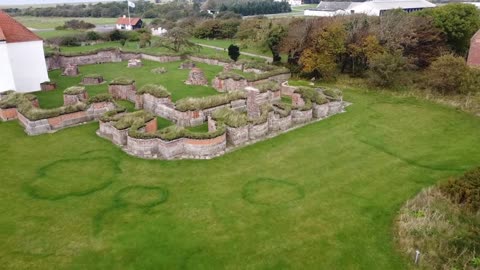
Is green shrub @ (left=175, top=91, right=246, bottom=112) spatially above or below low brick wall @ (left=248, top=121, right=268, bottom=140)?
above

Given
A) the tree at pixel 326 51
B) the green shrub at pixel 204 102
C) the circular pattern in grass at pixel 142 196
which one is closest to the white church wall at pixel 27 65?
the green shrub at pixel 204 102

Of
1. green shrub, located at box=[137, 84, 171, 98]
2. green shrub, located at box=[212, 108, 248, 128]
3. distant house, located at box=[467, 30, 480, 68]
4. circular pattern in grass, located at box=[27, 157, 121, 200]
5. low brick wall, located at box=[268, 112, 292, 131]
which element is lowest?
circular pattern in grass, located at box=[27, 157, 121, 200]

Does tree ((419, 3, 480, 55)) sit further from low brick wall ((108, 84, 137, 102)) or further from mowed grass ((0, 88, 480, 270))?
low brick wall ((108, 84, 137, 102))

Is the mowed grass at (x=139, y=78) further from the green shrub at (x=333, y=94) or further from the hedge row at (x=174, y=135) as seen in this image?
the hedge row at (x=174, y=135)

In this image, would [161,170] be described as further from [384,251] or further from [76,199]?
[384,251]

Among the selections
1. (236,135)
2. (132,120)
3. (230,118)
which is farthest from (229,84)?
(132,120)

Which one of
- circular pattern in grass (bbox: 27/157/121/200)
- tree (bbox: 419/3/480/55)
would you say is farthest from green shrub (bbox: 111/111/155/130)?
tree (bbox: 419/3/480/55)

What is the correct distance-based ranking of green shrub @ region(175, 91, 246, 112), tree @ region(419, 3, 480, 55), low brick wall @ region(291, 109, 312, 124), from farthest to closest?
tree @ region(419, 3, 480, 55), low brick wall @ region(291, 109, 312, 124), green shrub @ region(175, 91, 246, 112)
